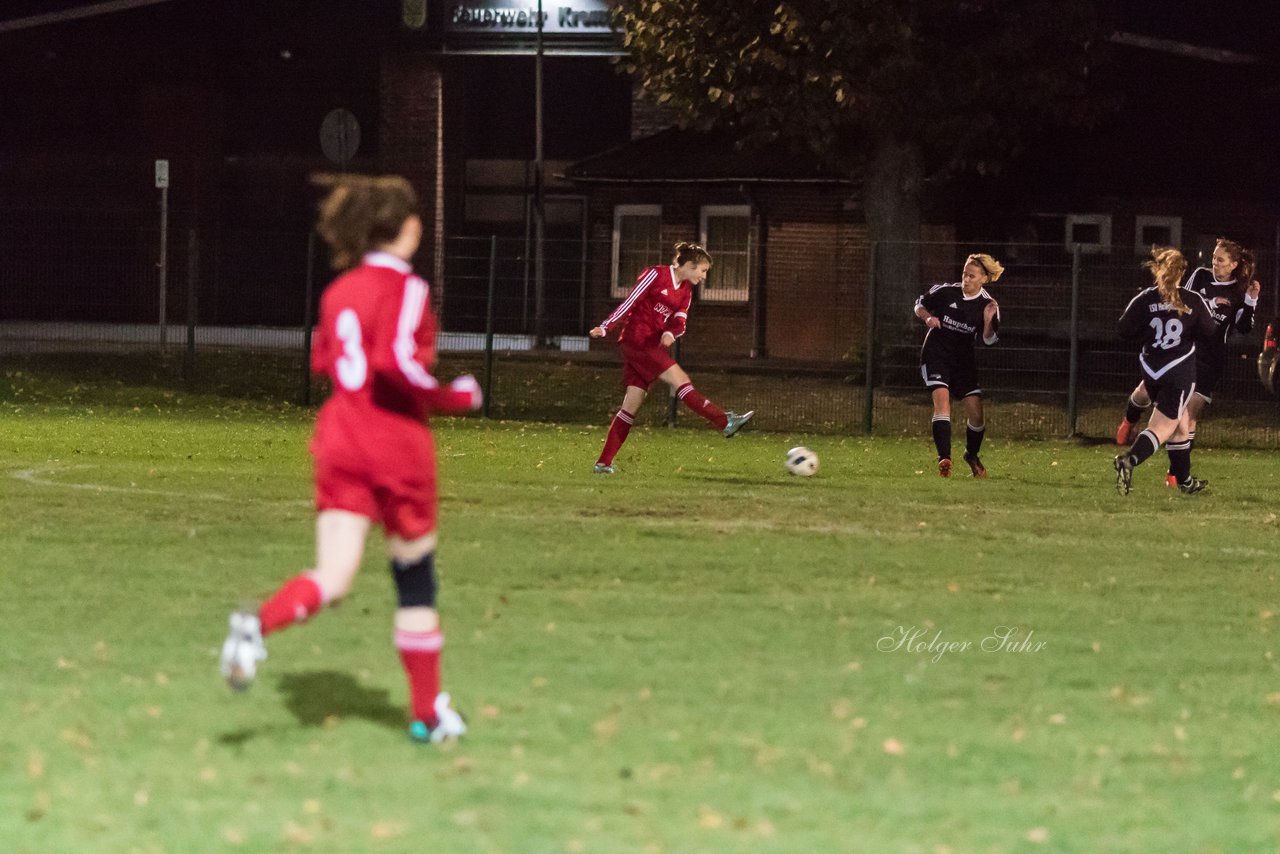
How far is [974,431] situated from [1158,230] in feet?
59.4

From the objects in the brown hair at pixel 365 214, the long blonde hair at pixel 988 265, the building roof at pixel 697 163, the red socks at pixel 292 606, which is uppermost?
the building roof at pixel 697 163

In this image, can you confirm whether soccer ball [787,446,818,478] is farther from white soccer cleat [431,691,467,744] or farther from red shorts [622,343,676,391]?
white soccer cleat [431,691,467,744]

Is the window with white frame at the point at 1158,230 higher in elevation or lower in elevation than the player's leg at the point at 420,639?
higher

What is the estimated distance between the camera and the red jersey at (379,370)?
6547 mm

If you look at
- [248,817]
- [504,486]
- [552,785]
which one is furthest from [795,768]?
[504,486]

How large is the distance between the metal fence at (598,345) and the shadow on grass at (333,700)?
49.3 feet

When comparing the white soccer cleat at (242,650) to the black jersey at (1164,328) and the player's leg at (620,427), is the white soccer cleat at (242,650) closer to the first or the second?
the player's leg at (620,427)

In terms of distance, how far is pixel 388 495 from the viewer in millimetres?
6672

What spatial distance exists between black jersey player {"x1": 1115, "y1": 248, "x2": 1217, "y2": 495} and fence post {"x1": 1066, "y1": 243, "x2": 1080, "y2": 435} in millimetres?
6238

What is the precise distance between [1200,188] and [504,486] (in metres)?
21.8

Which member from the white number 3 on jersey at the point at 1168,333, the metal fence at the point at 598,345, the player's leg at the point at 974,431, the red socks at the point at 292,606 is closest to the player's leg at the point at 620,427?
the player's leg at the point at 974,431

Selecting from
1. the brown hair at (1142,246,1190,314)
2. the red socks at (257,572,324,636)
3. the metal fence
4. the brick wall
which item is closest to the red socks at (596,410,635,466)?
the brown hair at (1142,246,1190,314)

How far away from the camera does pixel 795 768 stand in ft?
21.4

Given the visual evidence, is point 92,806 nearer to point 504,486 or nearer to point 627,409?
point 504,486
